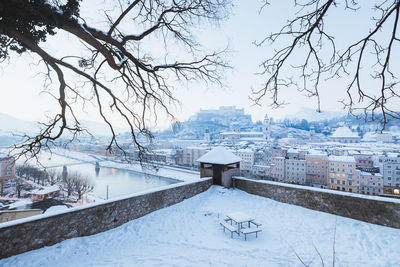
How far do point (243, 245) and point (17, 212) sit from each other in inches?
660

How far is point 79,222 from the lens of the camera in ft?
15.1

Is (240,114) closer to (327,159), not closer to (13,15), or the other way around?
(327,159)

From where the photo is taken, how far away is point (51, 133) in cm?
385

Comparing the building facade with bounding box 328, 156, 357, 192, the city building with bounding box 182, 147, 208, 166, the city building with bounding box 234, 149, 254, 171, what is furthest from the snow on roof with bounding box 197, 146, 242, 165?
the city building with bounding box 182, 147, 208, 166

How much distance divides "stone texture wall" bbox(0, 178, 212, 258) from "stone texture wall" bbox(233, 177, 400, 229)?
3.87 meters

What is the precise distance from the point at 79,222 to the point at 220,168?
6155mm

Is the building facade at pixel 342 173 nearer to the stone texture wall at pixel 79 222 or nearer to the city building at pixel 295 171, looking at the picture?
the city building at pixel 295 171

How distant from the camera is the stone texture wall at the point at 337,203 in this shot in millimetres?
5268

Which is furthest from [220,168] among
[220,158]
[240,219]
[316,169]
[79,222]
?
[316,169]

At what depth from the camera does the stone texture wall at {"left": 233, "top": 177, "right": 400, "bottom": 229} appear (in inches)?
207

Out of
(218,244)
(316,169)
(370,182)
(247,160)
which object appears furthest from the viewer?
(247,160)

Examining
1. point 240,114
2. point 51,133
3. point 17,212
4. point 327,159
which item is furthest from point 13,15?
point 240,114

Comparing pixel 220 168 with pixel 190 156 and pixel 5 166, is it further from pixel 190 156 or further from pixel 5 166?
pixel 190 156

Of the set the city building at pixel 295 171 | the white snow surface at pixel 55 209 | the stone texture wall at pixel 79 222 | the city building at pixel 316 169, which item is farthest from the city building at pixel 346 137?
the white snow surface at pixel 55 209
